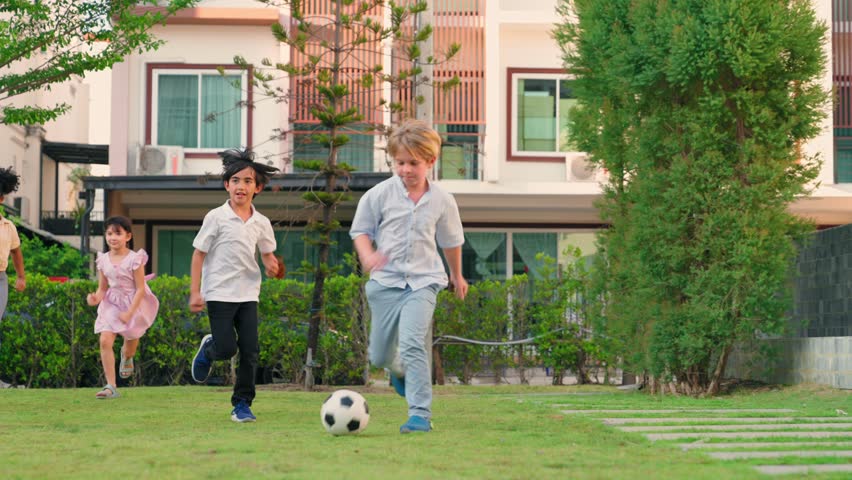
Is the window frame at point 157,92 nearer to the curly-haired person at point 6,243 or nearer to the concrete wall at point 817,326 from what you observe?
the curly-haired person at point 6,243

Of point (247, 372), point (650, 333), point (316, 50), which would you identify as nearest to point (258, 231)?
point (247, 372)

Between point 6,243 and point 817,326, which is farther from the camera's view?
point 817,326

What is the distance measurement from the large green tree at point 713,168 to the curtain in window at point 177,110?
13.9 meters

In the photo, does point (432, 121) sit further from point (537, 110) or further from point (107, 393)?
point (107, 393)

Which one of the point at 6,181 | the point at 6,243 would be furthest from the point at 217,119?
the point at 6,181

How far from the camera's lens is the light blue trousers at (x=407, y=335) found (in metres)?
6.73

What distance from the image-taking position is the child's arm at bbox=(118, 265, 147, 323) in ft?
35.7

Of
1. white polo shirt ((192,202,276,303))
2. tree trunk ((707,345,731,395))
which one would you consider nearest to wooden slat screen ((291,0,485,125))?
tree trunk ((707,345,731,395))

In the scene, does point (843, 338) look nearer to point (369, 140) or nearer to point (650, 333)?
point (650, 333)

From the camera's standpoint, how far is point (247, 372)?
26.5 ft

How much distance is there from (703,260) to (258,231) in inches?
174

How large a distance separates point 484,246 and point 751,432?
18.9 meters

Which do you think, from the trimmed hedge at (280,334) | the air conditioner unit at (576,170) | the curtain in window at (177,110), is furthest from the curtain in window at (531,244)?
the trimmed hedge at (280,334)

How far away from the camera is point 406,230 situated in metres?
7.01
